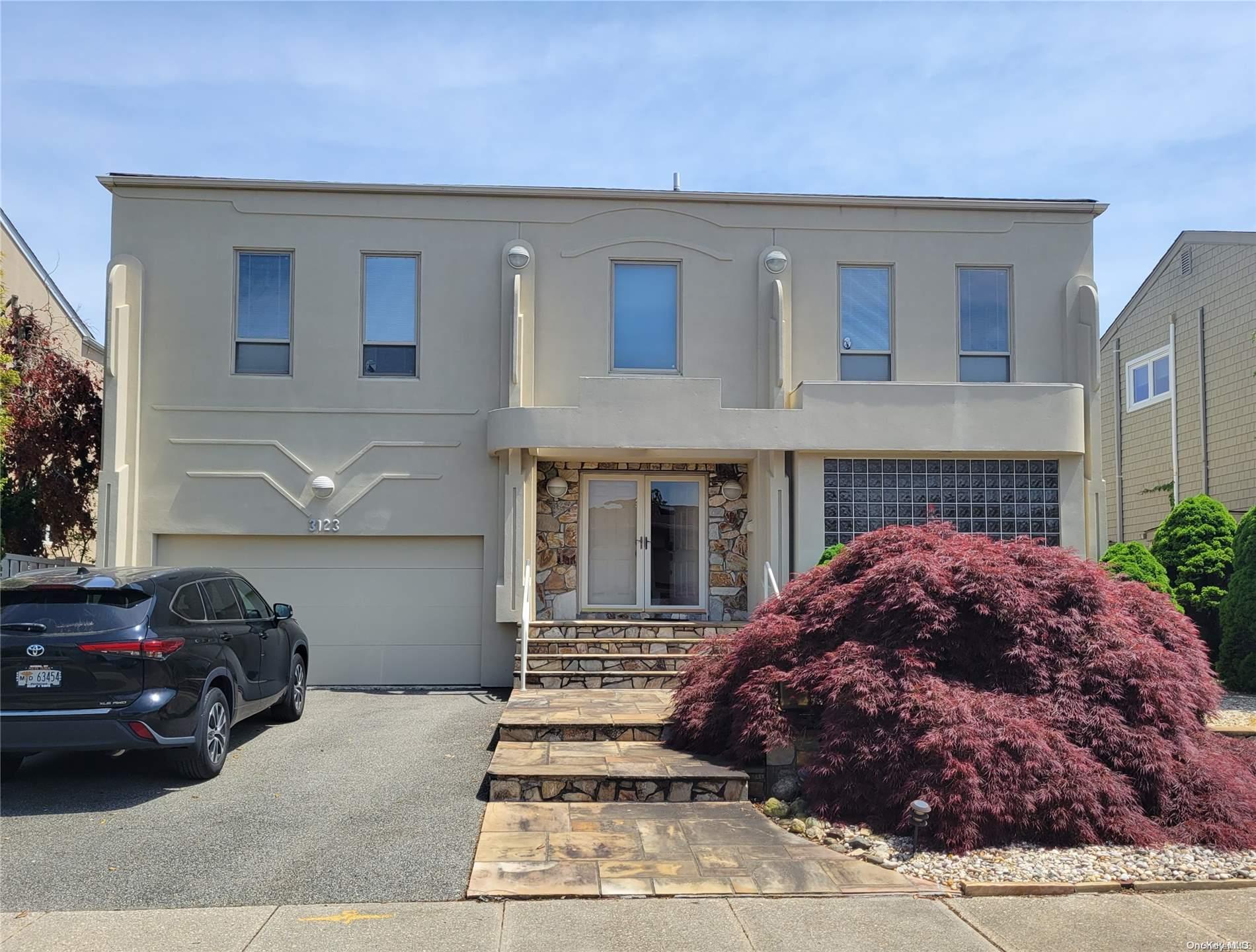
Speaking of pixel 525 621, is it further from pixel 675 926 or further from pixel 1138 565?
pixel 1138 565

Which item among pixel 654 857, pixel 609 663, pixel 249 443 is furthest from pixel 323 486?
pixel 654 857

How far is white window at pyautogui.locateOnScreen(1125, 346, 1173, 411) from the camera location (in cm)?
1931

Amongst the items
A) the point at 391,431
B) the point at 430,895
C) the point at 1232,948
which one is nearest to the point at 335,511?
the point at 391,431

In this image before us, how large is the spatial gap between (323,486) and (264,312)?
252 cm

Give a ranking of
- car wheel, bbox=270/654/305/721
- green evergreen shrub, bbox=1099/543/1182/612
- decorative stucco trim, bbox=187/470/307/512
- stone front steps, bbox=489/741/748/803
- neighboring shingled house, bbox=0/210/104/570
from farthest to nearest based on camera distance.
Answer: neighboring shingled house, bbox=0/210/104/570
decorative stucco trim, bbox=187/470/307/512
green evergreen shrub, bbox=1099/543/1182/612
car wheel, bbox=270/654/305/721
stone front steps, bbox=489/741/748/803

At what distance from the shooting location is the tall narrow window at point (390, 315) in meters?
13.2

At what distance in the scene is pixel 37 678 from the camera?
6.86 meters

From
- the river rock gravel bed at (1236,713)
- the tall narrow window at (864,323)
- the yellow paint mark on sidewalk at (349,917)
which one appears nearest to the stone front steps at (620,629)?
the tall narrow window at (864,323)

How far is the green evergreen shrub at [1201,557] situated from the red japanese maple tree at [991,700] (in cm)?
556

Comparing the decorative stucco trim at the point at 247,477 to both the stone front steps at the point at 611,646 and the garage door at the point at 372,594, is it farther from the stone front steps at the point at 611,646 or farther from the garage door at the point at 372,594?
the stone front steps at the point at 611,646

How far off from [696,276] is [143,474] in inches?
299

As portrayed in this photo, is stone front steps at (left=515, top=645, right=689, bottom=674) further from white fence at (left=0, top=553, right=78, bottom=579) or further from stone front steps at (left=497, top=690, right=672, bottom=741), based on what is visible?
white fence at (left=0, top=553, right=78, bottom=579)

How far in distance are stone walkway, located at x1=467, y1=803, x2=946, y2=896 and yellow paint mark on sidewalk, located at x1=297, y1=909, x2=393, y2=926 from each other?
20.0 inches

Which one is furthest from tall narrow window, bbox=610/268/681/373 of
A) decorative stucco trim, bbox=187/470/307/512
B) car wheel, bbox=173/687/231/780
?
car wheel, bbox=173/687/231/780
